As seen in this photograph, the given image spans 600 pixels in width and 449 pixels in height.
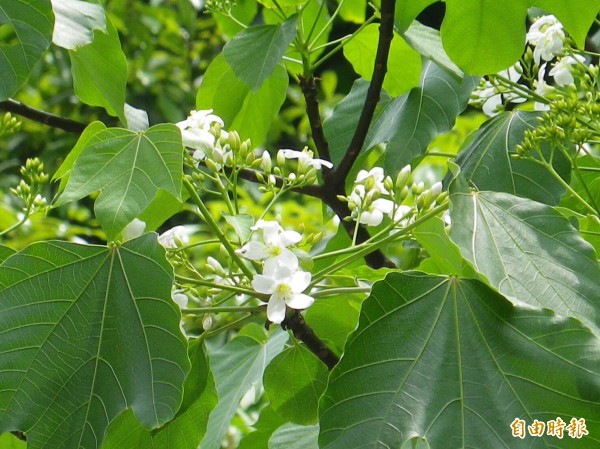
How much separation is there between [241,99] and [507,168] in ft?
1.33

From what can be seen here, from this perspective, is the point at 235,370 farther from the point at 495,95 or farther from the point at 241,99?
the point at 495,95

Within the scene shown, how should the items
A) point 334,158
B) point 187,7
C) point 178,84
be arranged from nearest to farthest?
1. point 334,158
2. point 187,7
3. point 178,84

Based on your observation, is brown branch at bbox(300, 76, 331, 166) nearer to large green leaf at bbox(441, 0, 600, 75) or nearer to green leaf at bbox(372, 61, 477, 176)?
green leaf at bbox(372, 61, 477, 176)

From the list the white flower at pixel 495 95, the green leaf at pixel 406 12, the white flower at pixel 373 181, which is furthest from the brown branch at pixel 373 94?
the white flower at pixel 495 95

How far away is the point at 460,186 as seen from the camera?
3.00 ft

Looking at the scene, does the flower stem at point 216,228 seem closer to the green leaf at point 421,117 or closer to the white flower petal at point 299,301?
the white flower petal at point 299,301

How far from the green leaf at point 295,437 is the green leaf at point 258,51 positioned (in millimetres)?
445

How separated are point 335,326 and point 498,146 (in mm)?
321

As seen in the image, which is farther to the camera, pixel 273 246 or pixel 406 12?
pixel 406 12

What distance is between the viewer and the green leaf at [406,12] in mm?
1114

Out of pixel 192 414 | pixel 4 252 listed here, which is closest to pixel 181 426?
pixel 192 414

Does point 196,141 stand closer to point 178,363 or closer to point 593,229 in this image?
point 178,363

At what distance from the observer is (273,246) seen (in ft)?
3.14

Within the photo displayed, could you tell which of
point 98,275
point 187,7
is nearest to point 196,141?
point 98,275
